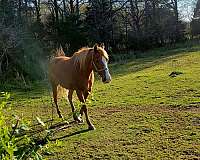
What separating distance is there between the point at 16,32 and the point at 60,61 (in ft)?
46.3

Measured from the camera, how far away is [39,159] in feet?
5.27

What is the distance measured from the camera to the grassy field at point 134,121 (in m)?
6.12

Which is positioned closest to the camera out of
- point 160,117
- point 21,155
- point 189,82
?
point 21,155

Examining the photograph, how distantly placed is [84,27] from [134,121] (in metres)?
23.3

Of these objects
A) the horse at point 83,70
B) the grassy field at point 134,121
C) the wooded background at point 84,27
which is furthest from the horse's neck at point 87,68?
the wooded background at point 84,27

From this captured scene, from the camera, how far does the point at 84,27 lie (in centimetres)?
3077

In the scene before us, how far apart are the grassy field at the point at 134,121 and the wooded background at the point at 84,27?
9469 mm

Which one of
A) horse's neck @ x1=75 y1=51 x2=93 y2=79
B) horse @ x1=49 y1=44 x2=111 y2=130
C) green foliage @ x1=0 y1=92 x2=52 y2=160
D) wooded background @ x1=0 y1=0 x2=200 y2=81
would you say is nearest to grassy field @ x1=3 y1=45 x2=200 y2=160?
green foliage @ x1=0 y1=92 x2=52 y2=160

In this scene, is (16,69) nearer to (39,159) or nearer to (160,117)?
(160,117)

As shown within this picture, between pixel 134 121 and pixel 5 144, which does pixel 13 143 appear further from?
pixel 134 121

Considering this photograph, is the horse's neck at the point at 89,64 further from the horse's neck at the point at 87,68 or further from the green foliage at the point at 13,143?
the green foliage at the point at 13,143

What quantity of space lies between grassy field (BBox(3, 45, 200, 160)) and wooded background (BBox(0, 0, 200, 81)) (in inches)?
373

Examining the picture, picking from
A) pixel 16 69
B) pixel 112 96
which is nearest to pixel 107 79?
pixel 112 96

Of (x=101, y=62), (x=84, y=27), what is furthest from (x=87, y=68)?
(x=84, y=27)
